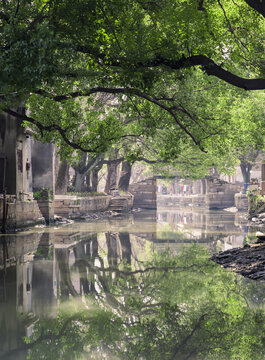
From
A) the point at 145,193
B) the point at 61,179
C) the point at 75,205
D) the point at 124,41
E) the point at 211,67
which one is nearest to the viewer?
the point at 211,67

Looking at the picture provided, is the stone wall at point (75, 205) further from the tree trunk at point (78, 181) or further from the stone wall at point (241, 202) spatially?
the stone wall at point (241, 202)

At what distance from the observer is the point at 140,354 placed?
621 centimetres

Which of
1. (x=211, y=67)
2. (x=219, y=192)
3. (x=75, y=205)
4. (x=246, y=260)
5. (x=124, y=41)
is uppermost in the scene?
(x=124, y=41)

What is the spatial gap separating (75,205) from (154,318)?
2919cm

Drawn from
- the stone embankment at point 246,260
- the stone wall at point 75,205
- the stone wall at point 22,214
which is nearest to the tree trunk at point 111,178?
the stone wall at point 75,205

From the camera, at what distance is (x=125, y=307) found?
9.09 meters

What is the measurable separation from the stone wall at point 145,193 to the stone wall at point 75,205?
746 inches

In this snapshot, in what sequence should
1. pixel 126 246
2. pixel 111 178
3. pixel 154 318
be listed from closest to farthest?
pixel 154 318, pixel 126 246, pixel 111 178

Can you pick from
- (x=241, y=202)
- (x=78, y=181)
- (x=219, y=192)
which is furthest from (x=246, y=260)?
(x=219, y=192)

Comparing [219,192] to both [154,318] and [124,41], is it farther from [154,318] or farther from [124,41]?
[154,318]

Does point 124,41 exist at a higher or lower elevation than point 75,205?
higher

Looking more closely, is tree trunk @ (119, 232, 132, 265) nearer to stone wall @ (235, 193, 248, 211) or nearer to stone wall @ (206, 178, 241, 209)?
stone wall @ (235, 193, 248, 211)

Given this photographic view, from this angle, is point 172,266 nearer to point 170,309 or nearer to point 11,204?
point 170,309

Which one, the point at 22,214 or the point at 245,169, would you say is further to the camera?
the point at 245,169
